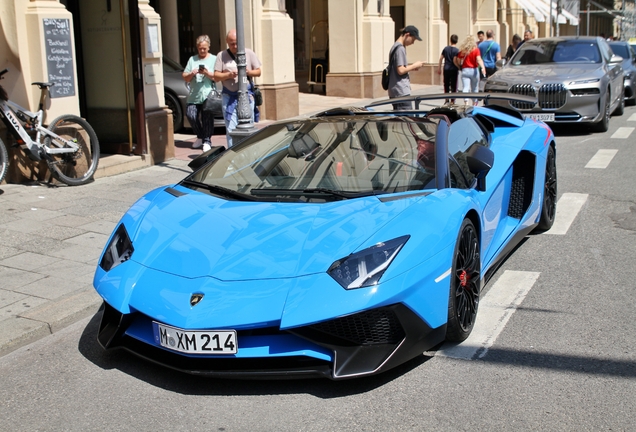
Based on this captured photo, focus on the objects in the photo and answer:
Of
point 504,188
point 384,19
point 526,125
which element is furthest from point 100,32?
point 384,19

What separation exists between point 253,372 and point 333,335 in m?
0.41

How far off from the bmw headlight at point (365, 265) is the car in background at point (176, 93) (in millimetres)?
9918

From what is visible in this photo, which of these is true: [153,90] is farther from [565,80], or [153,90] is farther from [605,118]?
[605,118]

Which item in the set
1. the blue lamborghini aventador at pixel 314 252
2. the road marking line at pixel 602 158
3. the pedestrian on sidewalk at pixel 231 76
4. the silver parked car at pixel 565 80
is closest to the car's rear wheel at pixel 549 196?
the blue lamborghini aventador at pixel 314 252

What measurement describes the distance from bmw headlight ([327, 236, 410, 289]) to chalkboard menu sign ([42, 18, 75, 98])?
654 centimetres

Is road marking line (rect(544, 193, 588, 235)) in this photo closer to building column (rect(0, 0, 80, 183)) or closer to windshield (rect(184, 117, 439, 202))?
windshield (rect(184, 117, 439, 202))

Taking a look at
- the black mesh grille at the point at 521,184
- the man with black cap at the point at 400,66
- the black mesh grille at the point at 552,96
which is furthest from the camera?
the black mesh grille at the point at 552,96

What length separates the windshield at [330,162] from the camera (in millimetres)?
4660

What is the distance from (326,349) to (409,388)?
513 millimetres

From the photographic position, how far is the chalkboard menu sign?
359 inches

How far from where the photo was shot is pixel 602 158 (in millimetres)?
11320

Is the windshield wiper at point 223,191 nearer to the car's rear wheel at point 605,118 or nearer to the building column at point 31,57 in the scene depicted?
the building column at point 31,57

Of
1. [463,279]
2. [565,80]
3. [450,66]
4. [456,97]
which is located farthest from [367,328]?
[450,66]

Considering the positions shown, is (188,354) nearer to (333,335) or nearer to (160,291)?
(160,291)
